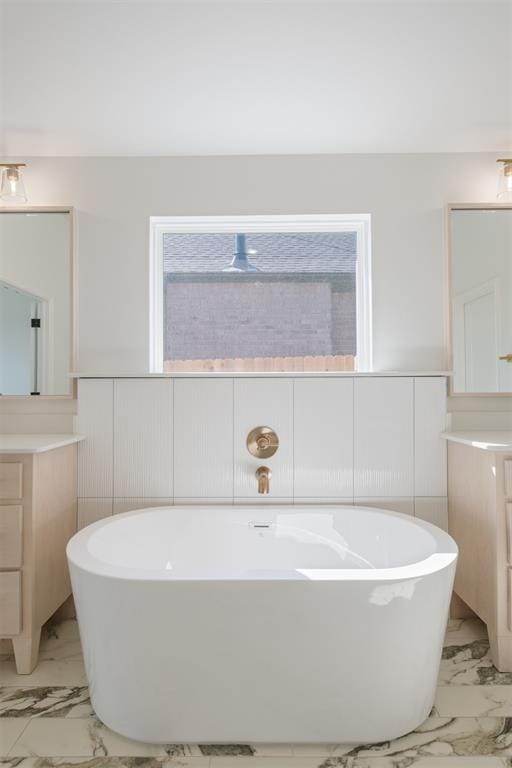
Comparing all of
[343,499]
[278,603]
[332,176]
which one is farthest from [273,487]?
[332,176]

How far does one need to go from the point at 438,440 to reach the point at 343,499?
0.50 m

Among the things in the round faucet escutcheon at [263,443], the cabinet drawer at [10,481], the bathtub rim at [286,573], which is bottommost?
the bathtub rim at [286,573]

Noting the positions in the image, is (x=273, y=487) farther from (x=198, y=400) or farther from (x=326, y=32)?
(x=326, y=32)

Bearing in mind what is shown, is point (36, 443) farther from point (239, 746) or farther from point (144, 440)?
point (239, 746)

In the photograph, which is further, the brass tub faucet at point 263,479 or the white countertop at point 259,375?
the white countertop at point 259,375

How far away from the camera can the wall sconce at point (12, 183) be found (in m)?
2.15

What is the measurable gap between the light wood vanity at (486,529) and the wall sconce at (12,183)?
2.19 metres

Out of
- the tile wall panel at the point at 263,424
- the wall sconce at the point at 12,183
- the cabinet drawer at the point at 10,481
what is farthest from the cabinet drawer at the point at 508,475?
the wall sconce at the point at 12,183

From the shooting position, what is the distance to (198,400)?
213 centimetres

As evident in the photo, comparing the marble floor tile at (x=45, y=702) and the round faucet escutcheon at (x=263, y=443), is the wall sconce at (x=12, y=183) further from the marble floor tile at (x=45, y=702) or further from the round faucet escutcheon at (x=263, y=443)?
the marble floor tile at (x=45, y=702)

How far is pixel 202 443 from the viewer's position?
6.98 ft

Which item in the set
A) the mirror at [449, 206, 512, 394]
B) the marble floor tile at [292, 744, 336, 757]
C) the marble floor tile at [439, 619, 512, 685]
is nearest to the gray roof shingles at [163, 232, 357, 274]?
the mirror at [449, 206, 512, 394]

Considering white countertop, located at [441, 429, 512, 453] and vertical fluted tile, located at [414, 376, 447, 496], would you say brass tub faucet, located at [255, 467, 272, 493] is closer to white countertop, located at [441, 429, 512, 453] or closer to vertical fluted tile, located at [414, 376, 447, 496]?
vertical fluted tile, located at [414, 376, 447, 496]

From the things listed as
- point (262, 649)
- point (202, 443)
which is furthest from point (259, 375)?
point (262, 649)
